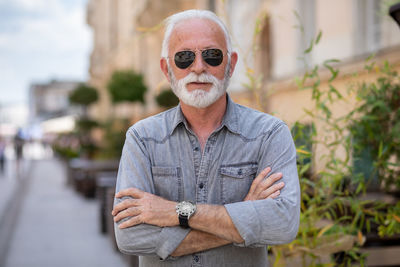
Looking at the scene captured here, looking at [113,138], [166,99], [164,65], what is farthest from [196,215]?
[113,138]

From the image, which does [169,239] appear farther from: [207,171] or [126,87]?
[126,87]

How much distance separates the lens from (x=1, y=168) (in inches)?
780

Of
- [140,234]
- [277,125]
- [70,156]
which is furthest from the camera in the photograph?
[70,156]

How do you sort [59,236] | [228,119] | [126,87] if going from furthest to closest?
[126,87] < [59,236] < [228,119]

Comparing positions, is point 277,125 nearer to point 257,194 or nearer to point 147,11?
point 257,194

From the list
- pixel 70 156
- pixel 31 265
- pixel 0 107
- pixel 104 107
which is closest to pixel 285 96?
pixel 31 265

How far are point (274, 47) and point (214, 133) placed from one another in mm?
9167

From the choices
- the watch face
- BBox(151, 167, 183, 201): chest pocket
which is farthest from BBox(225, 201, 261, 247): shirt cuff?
BBox(151, 167, 183, 201): chest pocket

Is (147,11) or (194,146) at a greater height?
(147,11)

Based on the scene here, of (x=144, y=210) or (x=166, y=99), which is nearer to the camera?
(x=144, y=210)

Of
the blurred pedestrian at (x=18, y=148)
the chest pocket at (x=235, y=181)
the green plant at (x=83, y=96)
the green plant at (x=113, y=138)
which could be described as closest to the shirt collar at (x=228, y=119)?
the chest pocket at (x=235, y=181)

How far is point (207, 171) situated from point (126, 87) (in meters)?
14.5

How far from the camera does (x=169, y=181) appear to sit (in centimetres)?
187

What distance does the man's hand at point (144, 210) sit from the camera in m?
1.75
